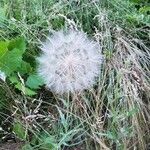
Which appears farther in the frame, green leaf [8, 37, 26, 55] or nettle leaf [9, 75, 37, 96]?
green leaf [8, 37, 26, 55]

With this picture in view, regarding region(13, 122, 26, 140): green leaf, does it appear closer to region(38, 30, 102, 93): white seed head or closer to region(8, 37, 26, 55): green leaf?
region(38, 30, 102, 93): white seed head

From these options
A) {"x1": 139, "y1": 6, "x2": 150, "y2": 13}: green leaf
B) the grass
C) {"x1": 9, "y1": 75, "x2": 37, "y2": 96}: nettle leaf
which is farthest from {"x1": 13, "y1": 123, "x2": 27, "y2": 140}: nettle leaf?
{"x1": 139, "y1": 6, "x2": 150, "y2": 13}: green leaf

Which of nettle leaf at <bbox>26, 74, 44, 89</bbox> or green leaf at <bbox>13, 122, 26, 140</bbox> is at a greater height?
nettle leaf at <bbox>26, 74, 44, 89</bbox>

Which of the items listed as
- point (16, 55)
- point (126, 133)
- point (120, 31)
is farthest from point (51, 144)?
point (120, 31)

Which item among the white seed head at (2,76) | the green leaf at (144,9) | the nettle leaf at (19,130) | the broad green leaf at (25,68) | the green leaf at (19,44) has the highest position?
the green leaf at (19,44)

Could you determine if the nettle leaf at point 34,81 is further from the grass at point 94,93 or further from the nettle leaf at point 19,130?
the nettle leaf at point 19,130

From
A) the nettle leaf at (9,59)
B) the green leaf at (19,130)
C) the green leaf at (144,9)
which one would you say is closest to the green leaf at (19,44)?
the nettle leaf at (9,59)
